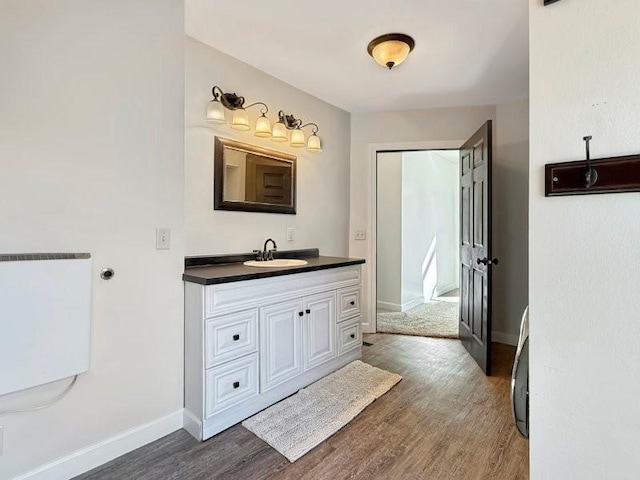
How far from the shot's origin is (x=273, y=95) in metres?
2.79

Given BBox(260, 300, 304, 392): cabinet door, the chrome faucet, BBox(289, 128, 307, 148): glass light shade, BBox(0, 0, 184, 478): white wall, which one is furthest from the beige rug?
BBox(289, 128, 307, 148): glass light shade

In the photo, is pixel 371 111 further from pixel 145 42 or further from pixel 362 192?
pixel 145 42

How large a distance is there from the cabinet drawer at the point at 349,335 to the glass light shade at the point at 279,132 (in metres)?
1.56

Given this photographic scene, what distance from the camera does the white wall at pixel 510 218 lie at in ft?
10.4

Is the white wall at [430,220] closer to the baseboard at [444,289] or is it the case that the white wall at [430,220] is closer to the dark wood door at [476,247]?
the baseboard at [444,289]

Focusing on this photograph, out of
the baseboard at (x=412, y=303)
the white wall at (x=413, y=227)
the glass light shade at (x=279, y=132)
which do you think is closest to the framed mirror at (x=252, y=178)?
the glass light shade at (x=279, y=132)

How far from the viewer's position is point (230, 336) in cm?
188

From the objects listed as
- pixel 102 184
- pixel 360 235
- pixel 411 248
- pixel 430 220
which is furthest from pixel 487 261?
pixel 430 220

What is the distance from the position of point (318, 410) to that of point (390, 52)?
231cm

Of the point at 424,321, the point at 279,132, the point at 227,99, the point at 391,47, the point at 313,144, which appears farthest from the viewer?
the point at 424,321

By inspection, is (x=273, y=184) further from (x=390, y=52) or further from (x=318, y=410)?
(x=318, y=410)
